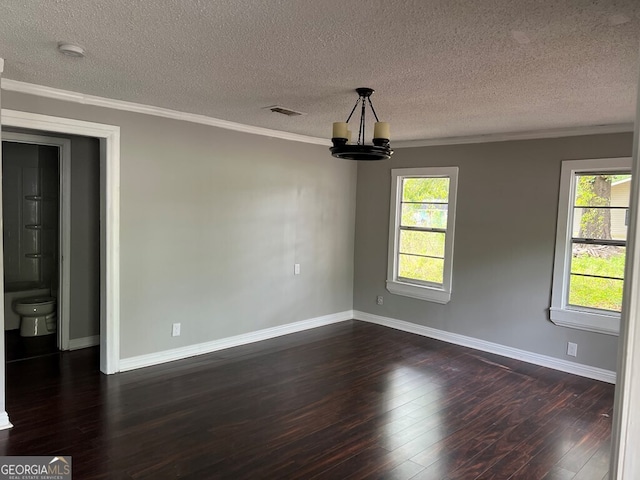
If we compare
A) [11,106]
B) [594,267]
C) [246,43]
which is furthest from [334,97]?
[594,267]

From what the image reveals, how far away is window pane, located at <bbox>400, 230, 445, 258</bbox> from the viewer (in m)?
5.55

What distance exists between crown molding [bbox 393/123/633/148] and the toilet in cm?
458

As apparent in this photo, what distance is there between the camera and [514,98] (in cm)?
332

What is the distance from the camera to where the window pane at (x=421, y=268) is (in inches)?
219

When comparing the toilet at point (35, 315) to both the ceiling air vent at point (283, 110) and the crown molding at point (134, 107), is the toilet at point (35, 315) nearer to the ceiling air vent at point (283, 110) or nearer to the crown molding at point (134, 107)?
the crown molding at point (134, 107)

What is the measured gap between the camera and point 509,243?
4.89m

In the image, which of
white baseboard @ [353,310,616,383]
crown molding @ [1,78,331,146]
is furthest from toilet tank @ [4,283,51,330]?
white baseboard @ [353,310,616,383]

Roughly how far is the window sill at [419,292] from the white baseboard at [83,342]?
11.7ft

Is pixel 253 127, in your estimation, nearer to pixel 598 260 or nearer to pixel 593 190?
pixel 593 190

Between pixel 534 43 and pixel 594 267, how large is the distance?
9.91 ft

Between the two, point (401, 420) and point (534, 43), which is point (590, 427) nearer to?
point (401, 420)

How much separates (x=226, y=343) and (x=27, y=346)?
6.90 ft

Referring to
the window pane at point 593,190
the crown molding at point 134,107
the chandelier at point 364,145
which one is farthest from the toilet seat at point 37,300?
the window pane at point 593,190

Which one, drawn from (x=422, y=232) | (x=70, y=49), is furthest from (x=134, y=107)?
(x=422, y=232)
